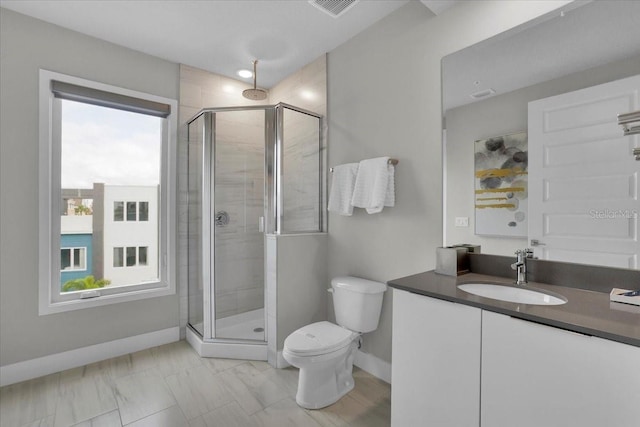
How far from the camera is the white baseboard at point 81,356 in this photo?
6.70ft

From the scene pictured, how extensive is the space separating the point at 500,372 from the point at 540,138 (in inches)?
40.7

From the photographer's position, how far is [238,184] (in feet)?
8.64

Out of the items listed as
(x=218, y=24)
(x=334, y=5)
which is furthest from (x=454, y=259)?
(x=218, y=24)

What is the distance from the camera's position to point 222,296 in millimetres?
2602

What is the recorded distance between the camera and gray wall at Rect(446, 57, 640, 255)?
132cm

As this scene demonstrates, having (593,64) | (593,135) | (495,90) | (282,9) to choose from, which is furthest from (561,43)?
(282,9)

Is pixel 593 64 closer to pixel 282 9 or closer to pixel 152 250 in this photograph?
pixel 282 9

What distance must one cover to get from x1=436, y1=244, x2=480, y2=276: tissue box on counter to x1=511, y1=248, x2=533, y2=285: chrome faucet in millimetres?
220

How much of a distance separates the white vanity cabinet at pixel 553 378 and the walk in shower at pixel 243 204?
5.31ft

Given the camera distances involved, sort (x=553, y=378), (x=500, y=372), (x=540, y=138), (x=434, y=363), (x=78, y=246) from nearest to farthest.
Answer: (x=553, y=378), (x=500, y=372), (x=434, y=363), (x=540, y=138), (x=78, y=246)

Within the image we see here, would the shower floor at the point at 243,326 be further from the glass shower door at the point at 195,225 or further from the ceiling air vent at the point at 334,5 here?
the ceiling air vent at the point at 334,5

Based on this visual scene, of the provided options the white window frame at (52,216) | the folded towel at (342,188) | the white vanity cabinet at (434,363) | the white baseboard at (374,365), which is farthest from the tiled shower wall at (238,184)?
the white vanity cabinet at (434,363)

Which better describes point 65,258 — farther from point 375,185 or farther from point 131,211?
point 375,185

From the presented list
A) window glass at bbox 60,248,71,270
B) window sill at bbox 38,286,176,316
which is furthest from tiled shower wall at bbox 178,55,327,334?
window glass at bbox 60,248,71,270
